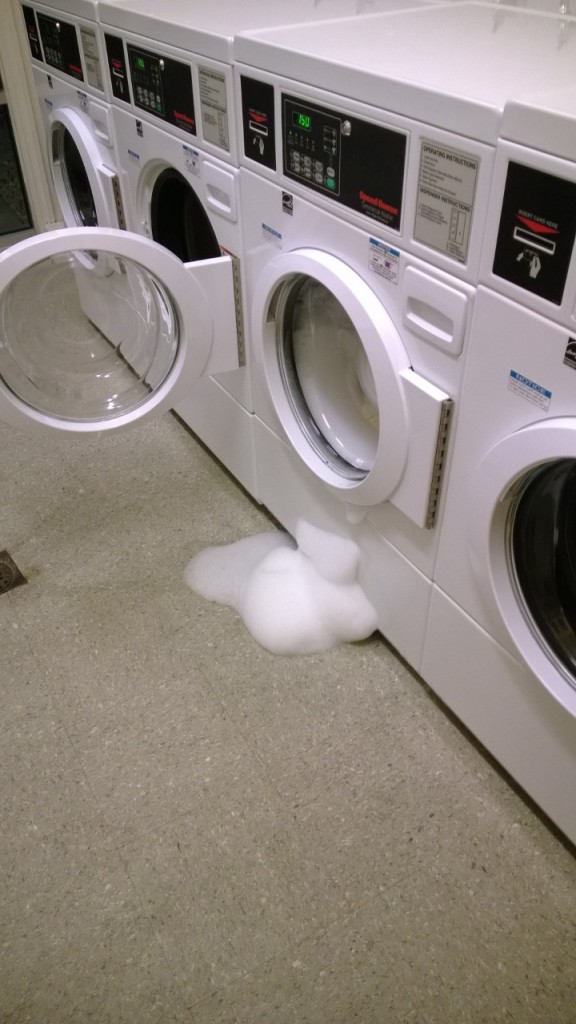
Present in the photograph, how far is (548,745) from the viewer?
46.7 inches

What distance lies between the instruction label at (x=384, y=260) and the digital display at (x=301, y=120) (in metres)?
0.22

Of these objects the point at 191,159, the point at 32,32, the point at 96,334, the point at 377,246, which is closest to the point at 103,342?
the point at 96,334

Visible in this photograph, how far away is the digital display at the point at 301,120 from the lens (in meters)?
1.19

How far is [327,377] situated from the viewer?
1.53 meters

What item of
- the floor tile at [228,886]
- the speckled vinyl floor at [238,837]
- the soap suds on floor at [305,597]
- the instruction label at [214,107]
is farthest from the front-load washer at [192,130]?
the floor tile at [228,886]

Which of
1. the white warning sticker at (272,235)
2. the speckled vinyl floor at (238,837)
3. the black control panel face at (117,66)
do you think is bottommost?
the speckled vinyl floor at (238,837)

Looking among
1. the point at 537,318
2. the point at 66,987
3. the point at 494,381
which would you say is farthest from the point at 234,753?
the point at 537,318

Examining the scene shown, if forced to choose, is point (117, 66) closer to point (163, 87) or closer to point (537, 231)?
point (163, 87)

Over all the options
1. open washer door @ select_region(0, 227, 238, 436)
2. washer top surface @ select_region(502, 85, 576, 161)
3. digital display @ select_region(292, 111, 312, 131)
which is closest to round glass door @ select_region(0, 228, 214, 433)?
open washer door @ select_region(0, 227, 238, 436)

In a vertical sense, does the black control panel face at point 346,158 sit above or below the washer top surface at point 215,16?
below

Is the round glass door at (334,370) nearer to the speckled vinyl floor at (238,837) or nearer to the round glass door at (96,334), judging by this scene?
the round glass door at (96,334)

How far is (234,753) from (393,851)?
1.05ft

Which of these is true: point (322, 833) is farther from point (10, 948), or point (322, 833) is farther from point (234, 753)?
point (10, 948)

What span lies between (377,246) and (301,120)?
25cm
